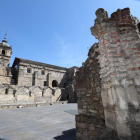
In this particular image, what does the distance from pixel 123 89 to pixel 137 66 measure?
0.58 metres

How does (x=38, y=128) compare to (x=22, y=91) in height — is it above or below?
below

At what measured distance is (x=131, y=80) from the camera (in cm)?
216

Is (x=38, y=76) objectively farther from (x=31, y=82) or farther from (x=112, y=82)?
(x=112, y=82)

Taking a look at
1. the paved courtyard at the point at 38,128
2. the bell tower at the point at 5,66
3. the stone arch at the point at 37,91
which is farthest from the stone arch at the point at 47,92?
the paved courtyard at the point at 38,128

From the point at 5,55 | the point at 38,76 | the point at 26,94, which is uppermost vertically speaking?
A: the point at 5,55

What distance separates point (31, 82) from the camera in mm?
23375

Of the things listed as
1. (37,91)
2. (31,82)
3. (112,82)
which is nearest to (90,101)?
(112,82)

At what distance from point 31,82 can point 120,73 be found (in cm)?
2349

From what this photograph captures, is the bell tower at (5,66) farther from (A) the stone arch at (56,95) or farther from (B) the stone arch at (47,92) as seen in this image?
(A) the stone arch at (56,95)

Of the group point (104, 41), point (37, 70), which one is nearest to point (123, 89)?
point (104, 41)

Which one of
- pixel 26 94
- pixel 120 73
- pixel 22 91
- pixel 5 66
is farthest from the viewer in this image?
pixel 5 66

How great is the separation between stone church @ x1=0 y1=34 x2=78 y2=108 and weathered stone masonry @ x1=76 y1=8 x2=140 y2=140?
45.2 feet

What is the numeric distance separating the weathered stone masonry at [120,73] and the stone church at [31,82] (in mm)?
13762

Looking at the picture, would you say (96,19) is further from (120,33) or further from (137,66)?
(137,66)
